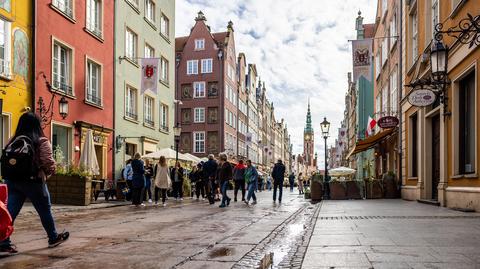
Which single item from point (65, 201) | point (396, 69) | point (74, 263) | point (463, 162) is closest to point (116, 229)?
point (74, 263)

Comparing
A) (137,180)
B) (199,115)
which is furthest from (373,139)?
(199,115)

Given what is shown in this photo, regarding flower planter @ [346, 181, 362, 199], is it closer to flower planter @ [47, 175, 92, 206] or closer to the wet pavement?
flower planter @ [47, 175, 92, 206]

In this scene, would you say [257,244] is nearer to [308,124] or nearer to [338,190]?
[338,190]

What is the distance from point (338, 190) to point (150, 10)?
15267 mm

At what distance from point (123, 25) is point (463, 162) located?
57.1 feet

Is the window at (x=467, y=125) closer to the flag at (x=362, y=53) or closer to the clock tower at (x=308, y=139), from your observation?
the flag at (x=362, y=53)

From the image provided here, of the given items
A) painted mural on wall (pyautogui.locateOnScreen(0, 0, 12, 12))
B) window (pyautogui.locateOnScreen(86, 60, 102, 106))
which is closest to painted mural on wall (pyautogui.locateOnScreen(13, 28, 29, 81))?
painted mural on wall (pyautogui.locateOnScreen(0, 0, 12, 12))

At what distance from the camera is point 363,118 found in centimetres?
4325

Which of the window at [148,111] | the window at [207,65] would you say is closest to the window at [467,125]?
the window at [148,111]

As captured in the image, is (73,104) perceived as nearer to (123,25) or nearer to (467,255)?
(123,25)

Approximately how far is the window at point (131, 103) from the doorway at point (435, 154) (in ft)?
48.2

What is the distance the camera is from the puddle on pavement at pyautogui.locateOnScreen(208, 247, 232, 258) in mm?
5969

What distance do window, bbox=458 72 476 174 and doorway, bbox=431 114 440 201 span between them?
2.99m

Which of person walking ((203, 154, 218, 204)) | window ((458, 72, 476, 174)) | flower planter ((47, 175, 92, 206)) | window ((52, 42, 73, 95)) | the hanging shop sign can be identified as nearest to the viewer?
window ((458, 72, 476, 174))
